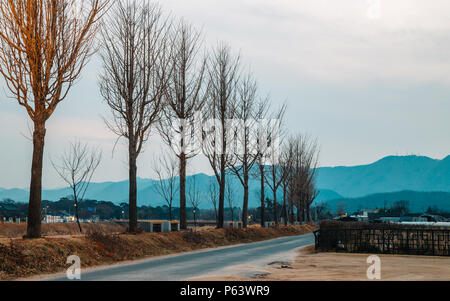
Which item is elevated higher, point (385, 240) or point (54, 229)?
point (54, 229)

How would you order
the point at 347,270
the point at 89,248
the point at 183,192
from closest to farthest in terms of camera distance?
the point at 347,270 < the point at 89,248 < the point at 183,192

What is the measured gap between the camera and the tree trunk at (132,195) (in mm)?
25594

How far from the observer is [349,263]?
18688 millimetres

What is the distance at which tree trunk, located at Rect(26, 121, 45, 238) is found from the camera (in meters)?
18.1

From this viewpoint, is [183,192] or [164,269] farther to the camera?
[183,192]

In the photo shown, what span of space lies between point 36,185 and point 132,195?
821 centimetres

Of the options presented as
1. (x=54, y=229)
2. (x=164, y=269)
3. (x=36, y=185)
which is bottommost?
(x=164, y=269)

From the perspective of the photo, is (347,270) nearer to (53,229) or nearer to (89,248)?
(89,248)

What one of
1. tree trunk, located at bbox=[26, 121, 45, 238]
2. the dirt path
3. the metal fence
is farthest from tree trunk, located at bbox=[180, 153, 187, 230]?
tree trunk, located at bbox=[26, 121, 45, 238]

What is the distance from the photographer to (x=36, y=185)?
1833cm

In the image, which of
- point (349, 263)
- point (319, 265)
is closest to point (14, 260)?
point (319, 265)

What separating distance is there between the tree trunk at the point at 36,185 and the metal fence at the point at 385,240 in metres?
13.8

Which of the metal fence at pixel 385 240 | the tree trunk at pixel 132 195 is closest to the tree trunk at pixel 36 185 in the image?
→ the tree trunk at pixel 132 195

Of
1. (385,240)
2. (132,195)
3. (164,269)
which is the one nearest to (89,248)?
(164,269)
